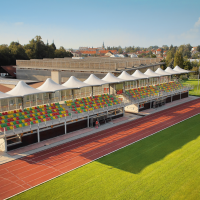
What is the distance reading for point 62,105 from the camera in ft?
86.0

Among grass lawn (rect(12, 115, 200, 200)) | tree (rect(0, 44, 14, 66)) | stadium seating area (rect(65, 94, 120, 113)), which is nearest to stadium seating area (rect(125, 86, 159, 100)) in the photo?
stadium seating area (rect(65, 94, 120, 113))

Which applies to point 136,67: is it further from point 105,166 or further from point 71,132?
point 105,166

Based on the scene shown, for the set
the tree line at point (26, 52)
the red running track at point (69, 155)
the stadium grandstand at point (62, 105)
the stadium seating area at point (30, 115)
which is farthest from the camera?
the tree line at point (26, 52)

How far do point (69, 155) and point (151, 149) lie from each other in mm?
6973

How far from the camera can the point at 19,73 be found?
4862 cm

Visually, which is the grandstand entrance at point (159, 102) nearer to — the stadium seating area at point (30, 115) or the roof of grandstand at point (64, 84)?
the roof of grandstand at point (64, 84)

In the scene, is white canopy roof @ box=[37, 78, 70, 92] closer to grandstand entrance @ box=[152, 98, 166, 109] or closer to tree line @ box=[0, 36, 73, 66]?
grandstand entrance @ box=[152, 98, 166, 109]

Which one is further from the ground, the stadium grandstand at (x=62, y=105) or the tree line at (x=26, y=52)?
the tree line at (x=26, y=52)

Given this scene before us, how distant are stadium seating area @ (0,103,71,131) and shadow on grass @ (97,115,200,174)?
7792 millimetres

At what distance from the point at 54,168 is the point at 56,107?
982 cm

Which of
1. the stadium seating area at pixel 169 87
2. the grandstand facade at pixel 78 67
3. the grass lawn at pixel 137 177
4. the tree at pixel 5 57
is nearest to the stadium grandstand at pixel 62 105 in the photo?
the stadium seating area at pixel 169 87

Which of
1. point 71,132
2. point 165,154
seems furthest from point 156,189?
point 71,132

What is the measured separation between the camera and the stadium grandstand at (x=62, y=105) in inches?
796

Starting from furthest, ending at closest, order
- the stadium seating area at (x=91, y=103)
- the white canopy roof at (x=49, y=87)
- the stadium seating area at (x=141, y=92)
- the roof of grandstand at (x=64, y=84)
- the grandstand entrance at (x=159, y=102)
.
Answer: the grandstand entrance at (x=159, y=102) → the stadium seating area at (x=141, y=92) → the stadium seating area at (x=91, y=103) → the white canopy roof at (x=49, y=87) → the roof of grandstand at (x=64, y=84)
